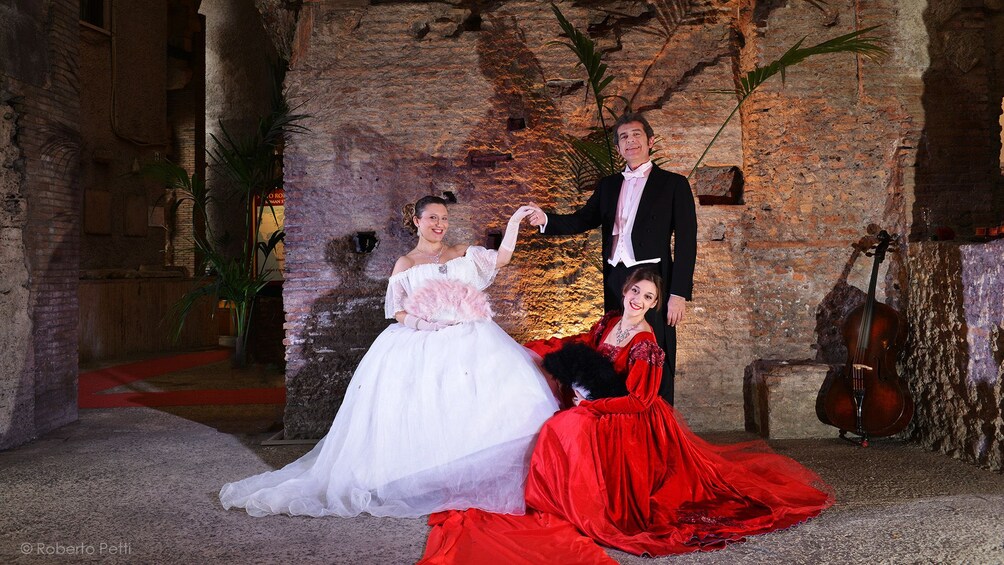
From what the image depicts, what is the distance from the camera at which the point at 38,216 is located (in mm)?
5207

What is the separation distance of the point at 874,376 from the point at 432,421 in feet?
9.54

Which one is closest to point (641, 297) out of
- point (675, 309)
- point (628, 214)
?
point (675, 309)

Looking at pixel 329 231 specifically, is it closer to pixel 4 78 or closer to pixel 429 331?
pixel 429 331

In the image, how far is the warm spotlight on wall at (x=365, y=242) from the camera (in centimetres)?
505

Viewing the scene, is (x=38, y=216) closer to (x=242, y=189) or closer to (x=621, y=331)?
(x=242, y=189)

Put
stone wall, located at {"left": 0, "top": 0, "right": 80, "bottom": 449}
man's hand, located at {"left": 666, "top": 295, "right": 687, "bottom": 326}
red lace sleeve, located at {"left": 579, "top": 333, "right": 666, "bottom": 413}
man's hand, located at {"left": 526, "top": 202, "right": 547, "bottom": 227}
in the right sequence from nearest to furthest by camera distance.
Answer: red lace sleeve, located at {"left": 579, "top": 333, "right": 666, "bottom": 413}
man's hand, located at {"left": 666, "top": 295, "right": 687, "bottom": 326}
man's hand, located at {"left": 526, "top": 202, "right": 547, "bottom": 227}
stone wall, located at {"left": 0, "top": 0, "right": 80, "bottom": 449}

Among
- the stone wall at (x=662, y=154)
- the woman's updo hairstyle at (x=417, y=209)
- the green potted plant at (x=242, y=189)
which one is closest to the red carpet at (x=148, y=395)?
the green potted plant at (x=242, y=189)

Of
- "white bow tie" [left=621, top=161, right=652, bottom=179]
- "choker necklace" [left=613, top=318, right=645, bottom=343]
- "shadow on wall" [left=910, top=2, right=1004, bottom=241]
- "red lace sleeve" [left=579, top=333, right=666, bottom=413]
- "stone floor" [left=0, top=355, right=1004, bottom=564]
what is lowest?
"stone floor" [left=0, top=355, right=1004, bottom=564]

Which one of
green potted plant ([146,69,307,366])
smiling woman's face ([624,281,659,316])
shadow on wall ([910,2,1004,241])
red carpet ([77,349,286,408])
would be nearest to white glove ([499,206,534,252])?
smiling woman's face ([624,281,659,316])

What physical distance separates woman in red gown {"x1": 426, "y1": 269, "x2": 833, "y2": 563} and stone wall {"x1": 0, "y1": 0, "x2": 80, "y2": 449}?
3.72 metres

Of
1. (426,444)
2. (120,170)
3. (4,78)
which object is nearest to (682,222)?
(426,444)

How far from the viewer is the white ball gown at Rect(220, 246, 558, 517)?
3223 mm

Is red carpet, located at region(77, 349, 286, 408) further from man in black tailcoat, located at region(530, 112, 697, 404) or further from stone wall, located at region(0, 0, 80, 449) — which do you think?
man in black tailcoat, located at region(530, 112, 697, 404)

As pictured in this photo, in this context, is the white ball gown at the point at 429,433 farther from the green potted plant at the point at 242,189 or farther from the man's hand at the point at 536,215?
the green potted plant at the point at 242,189
